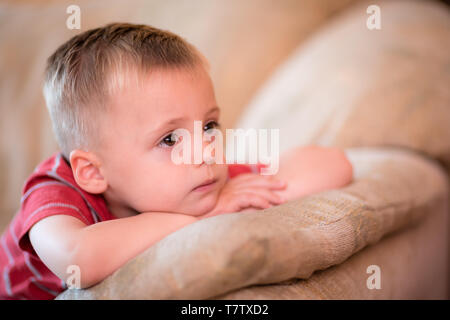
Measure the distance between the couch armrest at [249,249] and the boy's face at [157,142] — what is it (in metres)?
0.16

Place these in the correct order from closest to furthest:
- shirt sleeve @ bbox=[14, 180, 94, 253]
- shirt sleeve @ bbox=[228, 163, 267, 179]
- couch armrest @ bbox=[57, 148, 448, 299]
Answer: couch armrest @ bbox=[57, 148, 448, 299]
shirt sleeve @ bbox=[14, 180, 94, 253]
shirt sleeve @ bbox=[228, 163, 267, 179]

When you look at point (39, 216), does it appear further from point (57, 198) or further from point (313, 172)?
point (313, 172)

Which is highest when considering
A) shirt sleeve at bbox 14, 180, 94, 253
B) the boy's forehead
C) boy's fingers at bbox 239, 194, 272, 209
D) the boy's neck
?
the boy's forehead

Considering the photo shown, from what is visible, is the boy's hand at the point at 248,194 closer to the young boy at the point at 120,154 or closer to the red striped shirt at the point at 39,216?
the young boy at the point at 120,154

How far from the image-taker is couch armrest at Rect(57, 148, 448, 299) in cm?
52

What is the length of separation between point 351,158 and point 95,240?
2.24 ft

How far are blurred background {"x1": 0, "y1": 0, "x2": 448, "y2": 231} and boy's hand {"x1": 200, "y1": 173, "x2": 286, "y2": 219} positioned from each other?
31.7 inches

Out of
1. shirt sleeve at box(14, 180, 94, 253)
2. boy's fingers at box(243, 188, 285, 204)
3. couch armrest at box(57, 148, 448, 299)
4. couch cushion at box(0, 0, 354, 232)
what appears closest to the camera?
couch armrest at box(57, 148, 448, 299)

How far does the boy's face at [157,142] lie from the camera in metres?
0.72

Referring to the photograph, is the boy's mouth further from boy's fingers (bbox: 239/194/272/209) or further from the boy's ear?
the boy's ear

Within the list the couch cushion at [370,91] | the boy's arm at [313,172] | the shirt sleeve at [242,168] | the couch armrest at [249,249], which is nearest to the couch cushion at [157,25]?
the couch cushion at [370,91]

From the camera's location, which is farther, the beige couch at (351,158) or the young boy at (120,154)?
the young boy at (120,154)

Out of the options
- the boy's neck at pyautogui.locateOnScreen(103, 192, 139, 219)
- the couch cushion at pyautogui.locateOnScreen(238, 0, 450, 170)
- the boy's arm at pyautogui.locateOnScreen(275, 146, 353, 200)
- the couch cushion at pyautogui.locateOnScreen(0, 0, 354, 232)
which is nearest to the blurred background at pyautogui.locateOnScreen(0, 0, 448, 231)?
the couch cushion at pyautogui.locateOnScreen(0, 0, 354, 232)

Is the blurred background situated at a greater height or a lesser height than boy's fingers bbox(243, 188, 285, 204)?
greater
